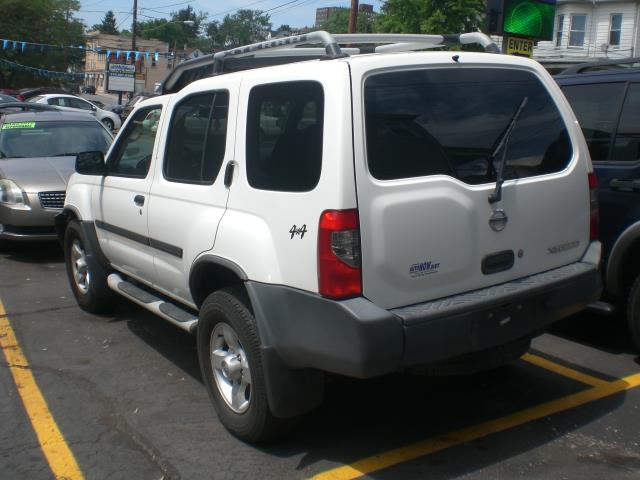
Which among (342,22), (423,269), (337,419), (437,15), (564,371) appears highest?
(342,22)

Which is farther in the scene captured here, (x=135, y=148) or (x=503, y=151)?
(x=135, y=148)

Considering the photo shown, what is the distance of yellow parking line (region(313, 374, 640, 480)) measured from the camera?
12.2 feet

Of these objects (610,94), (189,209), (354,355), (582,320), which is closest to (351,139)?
(354,355)

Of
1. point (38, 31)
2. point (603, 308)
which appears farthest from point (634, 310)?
point (38, 31)

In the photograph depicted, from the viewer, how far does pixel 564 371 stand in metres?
5.01

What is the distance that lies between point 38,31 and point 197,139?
196 feet

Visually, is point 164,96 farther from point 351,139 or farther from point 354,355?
point 354,355

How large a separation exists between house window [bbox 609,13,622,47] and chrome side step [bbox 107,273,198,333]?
1498 inches

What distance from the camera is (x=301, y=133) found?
3543 millimetres

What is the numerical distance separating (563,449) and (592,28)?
39217mm

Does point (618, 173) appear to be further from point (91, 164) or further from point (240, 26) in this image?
point (240, 26)

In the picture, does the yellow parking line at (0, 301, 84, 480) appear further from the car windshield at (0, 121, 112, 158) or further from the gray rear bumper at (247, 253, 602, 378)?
the car windshield at (0, 121, 112, 158)

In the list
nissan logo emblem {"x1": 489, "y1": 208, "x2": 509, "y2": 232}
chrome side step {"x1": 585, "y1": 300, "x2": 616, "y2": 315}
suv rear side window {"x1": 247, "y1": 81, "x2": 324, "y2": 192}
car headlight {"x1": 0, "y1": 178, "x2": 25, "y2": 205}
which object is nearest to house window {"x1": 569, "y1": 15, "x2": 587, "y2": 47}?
car headlight {"x1": 0, "y1": 178, "x2": 25, "y2": 205}

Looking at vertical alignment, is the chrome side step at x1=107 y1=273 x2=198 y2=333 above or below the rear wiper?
below
